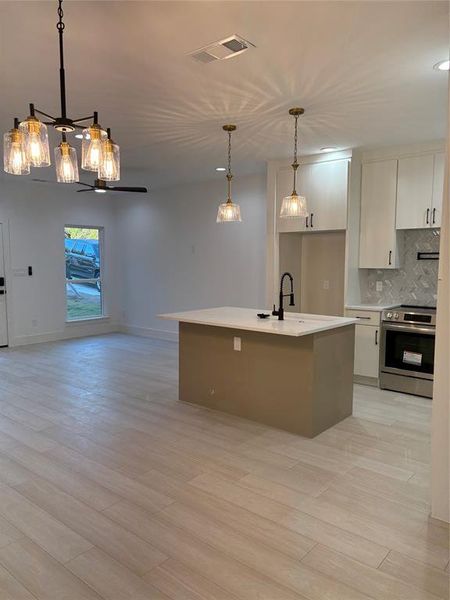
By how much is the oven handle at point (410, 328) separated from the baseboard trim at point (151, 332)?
4007mm

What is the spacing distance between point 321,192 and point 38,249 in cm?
505

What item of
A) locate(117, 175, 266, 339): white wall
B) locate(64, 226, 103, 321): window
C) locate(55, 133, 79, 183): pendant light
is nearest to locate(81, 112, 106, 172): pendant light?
locate(55, 133, 79, 183): pendant light

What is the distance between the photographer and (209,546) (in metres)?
2.21

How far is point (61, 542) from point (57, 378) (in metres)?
3.33

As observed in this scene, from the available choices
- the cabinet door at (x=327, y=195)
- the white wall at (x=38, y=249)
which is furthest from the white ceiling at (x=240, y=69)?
the white wall at (x=38, y=249)

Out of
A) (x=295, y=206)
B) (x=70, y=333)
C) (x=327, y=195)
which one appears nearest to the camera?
(x=295, y=206)

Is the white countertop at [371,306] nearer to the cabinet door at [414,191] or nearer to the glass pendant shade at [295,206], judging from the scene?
the cabinet door at [414,191]

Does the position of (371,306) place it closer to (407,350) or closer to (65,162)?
(407,350)

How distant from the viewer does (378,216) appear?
4984 millimetres

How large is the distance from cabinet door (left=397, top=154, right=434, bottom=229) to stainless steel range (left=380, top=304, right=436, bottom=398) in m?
0.98

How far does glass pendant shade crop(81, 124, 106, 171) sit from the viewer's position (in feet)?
6.37

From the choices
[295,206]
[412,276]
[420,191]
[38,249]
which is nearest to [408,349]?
[412,276]

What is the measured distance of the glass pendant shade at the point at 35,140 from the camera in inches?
75.9

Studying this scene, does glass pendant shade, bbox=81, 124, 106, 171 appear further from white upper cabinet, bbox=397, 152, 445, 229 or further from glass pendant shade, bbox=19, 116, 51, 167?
white upper cabinet, bbox=397, 152, 445, 229
